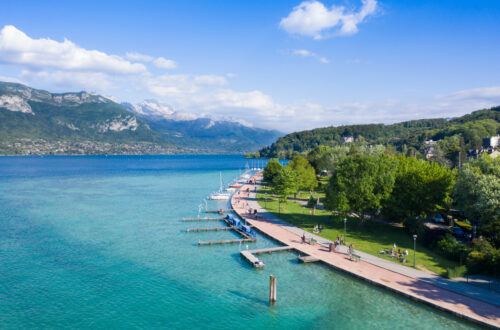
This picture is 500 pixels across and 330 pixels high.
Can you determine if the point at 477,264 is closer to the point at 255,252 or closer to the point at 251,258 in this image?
the point at 251,258

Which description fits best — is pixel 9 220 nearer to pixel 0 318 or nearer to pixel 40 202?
pixel 40 202

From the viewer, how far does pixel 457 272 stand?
2806cm

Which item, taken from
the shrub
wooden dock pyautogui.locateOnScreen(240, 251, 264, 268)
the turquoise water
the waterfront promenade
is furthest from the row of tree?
wooden dock pyautogui.locateOnScreen(240, 251, 264, 268)

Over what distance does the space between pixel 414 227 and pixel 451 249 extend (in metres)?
7.36

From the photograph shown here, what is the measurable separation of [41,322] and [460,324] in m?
29.2

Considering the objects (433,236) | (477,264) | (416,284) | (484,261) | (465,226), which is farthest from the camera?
(465,226)

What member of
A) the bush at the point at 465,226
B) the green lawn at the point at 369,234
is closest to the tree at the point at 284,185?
the green lawn at the point at 369,234

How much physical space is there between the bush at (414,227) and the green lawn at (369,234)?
3.12 feet

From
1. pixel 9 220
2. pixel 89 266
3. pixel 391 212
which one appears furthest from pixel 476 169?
pixel 9 220

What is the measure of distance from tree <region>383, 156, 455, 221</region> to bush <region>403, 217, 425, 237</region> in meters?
2.18

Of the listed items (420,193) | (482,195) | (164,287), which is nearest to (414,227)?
(420,193)

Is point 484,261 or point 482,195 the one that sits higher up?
point 482,195

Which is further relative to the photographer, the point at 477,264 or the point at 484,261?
the point at 477,264

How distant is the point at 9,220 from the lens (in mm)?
54531
